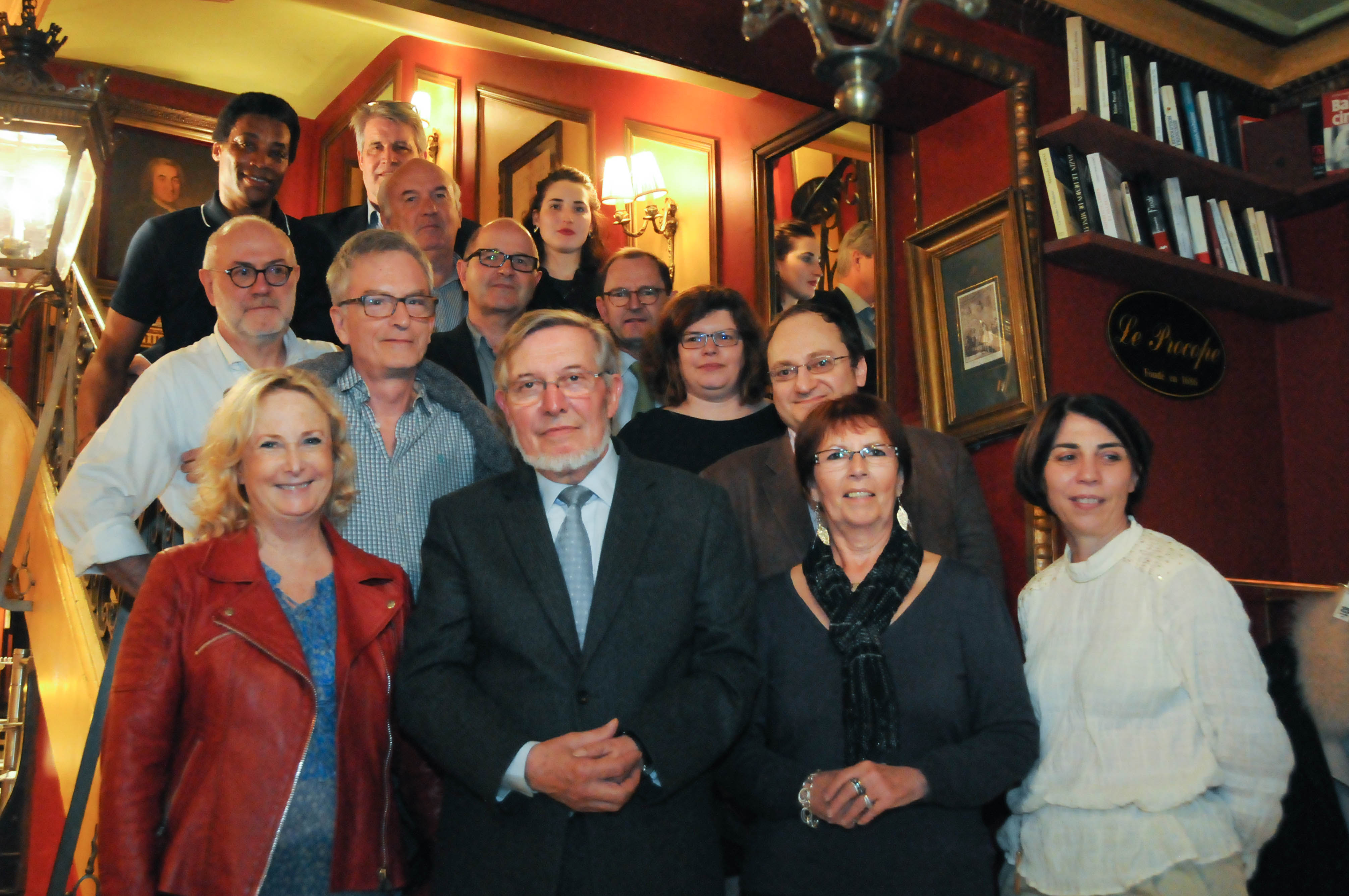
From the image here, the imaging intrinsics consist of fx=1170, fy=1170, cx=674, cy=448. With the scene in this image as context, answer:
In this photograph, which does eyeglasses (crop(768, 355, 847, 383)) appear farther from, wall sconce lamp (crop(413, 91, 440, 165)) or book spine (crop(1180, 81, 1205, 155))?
wall sconce lamp (crop(413, 91, 440, 165))

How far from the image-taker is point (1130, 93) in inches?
165

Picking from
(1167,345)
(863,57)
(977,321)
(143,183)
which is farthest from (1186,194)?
(143,183)

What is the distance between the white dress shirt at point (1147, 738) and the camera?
2.09 metres

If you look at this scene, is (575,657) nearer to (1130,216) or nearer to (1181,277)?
(1130,216)

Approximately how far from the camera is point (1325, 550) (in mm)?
4543

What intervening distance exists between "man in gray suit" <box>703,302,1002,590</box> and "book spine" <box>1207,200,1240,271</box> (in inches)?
88.3

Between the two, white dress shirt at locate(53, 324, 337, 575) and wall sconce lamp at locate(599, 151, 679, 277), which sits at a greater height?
wall sconce lamp at locate(599, 151, 679, 277)

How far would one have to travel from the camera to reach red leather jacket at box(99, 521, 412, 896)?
1.95m

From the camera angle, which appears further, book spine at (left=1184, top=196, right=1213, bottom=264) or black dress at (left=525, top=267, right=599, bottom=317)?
book spine at (left=1184, top=196, right=1213, bottom=264)

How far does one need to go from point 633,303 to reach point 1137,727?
2.08m

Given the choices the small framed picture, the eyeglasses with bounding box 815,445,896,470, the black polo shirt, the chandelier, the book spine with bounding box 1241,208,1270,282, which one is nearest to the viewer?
the chandelier

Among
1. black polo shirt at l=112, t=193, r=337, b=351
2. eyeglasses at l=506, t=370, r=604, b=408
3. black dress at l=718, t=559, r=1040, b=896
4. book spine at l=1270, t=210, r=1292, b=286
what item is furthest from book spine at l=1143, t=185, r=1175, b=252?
black polo shirt at l=112, t=193, r=337, b=351

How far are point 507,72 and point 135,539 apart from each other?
504 cm

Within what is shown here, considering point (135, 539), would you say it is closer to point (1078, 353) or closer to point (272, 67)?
point (1078, 353)
